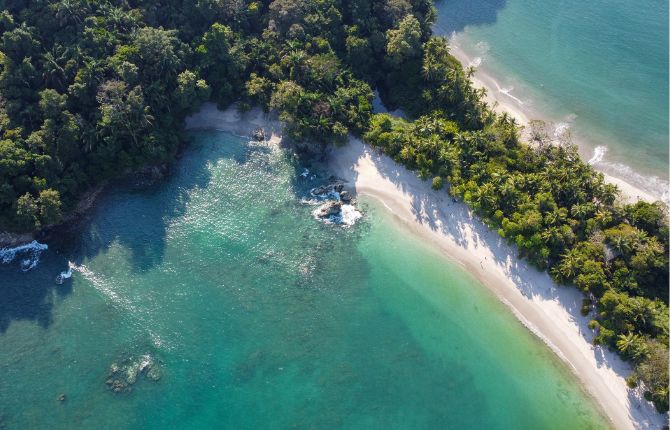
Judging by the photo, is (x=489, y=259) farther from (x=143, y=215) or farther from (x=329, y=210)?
(x=143, y=215)

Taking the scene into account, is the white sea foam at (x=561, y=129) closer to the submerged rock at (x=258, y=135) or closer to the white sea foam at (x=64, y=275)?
the submerged rock at (x=258, y=135)

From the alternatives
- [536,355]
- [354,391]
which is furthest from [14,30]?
[536,355]

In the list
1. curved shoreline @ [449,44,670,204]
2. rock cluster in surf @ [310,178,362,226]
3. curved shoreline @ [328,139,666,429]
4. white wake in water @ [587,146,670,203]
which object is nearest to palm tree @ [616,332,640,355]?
curved shoreline @ [328,139,666,429]

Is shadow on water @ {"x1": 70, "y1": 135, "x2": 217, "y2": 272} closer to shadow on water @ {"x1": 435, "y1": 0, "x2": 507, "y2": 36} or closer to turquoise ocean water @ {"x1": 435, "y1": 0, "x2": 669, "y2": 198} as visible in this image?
shadow on water @ {"x1": 435, "y1": 0, "x2": 507, "y2": 36}

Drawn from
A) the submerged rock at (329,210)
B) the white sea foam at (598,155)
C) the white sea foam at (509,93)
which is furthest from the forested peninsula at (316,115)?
the white sea foam at (509,93)

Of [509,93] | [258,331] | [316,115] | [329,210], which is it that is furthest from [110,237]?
[509,93]

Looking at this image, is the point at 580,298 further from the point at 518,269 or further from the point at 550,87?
the point at 550,87
